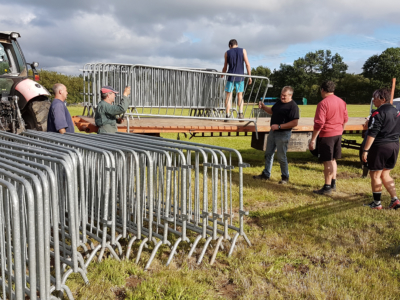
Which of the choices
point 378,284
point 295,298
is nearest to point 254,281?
point 295,298

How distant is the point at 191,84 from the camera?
8680 millimetres

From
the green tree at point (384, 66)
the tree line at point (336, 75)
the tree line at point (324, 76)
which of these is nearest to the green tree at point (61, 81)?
Result: the tree line at point (324, 76)

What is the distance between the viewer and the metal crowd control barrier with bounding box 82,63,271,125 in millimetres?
7641

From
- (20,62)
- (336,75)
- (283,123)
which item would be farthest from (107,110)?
(336,75)

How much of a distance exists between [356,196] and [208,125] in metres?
3.21

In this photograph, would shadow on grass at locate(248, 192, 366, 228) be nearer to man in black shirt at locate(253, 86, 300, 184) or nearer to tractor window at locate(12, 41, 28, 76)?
man in black shirt at locate(253, 86, 300, 184)

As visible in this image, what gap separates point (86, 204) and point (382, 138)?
4.25 m

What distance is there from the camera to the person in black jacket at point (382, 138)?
5.18 metres

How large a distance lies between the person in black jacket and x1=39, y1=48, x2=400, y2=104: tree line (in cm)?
4826

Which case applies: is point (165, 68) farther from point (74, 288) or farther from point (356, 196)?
point (74, 288)

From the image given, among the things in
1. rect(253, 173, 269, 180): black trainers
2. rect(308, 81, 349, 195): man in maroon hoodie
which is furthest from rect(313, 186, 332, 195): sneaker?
rect(253, 173, 269, 180): black trainers

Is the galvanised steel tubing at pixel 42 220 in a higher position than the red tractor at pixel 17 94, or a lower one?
lower

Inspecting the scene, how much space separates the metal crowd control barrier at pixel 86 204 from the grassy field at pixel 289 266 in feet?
0.55

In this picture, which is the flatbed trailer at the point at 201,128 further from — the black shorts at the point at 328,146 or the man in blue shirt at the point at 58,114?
the black shorts at the point at 328,146
